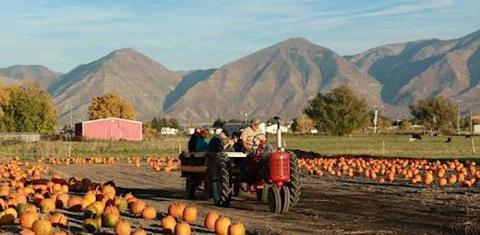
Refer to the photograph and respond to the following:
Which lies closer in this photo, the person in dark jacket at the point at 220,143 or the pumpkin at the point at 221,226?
the pumpkin at the point at 221,226

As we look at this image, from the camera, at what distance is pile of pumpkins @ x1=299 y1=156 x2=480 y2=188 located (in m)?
24.1

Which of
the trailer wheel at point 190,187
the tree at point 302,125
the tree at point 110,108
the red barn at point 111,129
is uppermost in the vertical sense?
the tree at point 110,108

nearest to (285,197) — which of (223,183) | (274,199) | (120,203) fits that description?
(274,199)

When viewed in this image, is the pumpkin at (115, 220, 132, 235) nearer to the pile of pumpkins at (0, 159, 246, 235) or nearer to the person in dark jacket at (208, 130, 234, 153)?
the pile of pumpkins at (0, 159, 246, 235)

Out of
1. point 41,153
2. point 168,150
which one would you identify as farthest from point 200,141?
point 168,150

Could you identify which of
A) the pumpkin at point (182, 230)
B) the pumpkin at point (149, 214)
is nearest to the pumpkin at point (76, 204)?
the pumpkin at point (149, 214)

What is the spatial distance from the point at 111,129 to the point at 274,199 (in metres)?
88.1

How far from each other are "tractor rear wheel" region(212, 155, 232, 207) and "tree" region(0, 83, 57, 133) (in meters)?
88.7

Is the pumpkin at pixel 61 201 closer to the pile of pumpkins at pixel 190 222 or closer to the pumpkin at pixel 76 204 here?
the pumpkin at pixel 76 204

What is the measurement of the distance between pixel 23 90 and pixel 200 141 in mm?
89496

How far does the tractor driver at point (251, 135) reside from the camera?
1739 cm

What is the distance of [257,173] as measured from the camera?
1686 centimetres

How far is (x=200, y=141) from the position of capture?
66.5ft

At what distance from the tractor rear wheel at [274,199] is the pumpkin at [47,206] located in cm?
432
